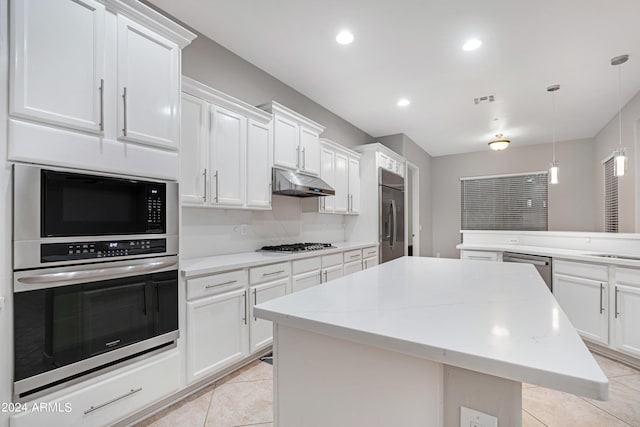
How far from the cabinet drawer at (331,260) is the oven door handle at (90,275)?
1794mm

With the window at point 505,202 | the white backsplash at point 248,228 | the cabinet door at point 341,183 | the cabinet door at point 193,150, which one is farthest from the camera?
the window at point 505,202

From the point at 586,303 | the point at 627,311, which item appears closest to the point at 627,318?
the point at 627,311

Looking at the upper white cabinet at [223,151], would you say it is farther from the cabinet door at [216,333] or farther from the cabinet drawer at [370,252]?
the cabinet drawer at [370,252]

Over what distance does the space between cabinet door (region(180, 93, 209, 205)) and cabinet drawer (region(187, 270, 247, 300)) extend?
0.60 meters

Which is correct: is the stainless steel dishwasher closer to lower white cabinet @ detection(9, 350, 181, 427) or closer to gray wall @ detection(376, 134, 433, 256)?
gray wall @ detection(376, 134, 433, 256)

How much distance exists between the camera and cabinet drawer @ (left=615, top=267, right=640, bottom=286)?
2.50 metres

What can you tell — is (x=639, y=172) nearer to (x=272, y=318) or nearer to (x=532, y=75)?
(x=532, y=75)

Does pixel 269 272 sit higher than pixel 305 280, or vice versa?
pixel 269 272

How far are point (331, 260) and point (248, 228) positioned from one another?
103cm

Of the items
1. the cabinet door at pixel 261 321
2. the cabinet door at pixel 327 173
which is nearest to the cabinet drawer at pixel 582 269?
the cabinet door at pixel 327 173

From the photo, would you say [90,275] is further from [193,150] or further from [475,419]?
[475,419]

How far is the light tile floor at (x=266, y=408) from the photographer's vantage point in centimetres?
182

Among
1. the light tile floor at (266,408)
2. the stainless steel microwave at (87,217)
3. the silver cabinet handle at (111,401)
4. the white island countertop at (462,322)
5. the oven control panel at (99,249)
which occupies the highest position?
the stainless steel microwave at (87,217)

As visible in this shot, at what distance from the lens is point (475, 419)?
0.74 metres
